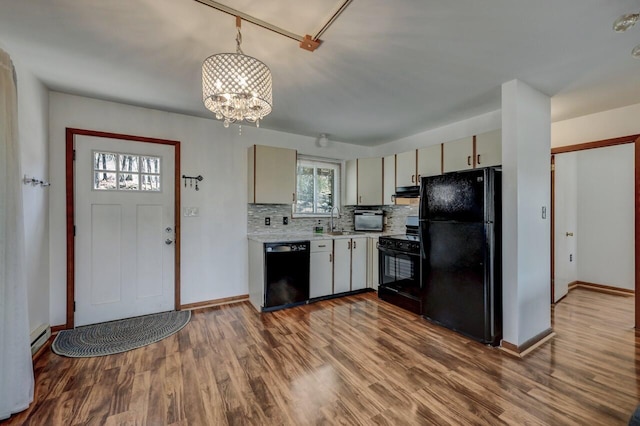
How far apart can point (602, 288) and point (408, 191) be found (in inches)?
144

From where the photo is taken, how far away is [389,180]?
4156 mm

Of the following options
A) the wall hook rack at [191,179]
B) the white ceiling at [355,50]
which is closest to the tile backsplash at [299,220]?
the wall hook rack at [191,179]

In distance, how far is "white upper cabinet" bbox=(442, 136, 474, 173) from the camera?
121 inches

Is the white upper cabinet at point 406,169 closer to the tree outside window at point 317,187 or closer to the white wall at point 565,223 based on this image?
the tree outside window at point 317,187

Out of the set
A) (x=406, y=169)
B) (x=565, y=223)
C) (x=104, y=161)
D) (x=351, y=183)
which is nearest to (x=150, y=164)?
(x=104, y=161)

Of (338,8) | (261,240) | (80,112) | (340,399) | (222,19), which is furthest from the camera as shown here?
(261,240)

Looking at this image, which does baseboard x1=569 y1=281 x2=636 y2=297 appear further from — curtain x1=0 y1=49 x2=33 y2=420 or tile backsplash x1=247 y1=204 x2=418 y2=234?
curtain x1=0 y1=49 x2=33 y2=420

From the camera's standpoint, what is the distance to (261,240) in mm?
3299

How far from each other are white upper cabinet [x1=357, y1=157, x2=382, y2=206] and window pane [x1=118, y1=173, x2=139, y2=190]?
3104 millimetres

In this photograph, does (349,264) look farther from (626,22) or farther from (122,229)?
(626,22)

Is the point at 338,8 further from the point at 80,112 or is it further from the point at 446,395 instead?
the point at 80,112

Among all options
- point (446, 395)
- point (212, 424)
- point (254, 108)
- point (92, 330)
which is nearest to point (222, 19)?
point (254, 108)

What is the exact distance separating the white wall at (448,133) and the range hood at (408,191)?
2.76ft

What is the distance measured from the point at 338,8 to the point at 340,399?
96.0 inches
